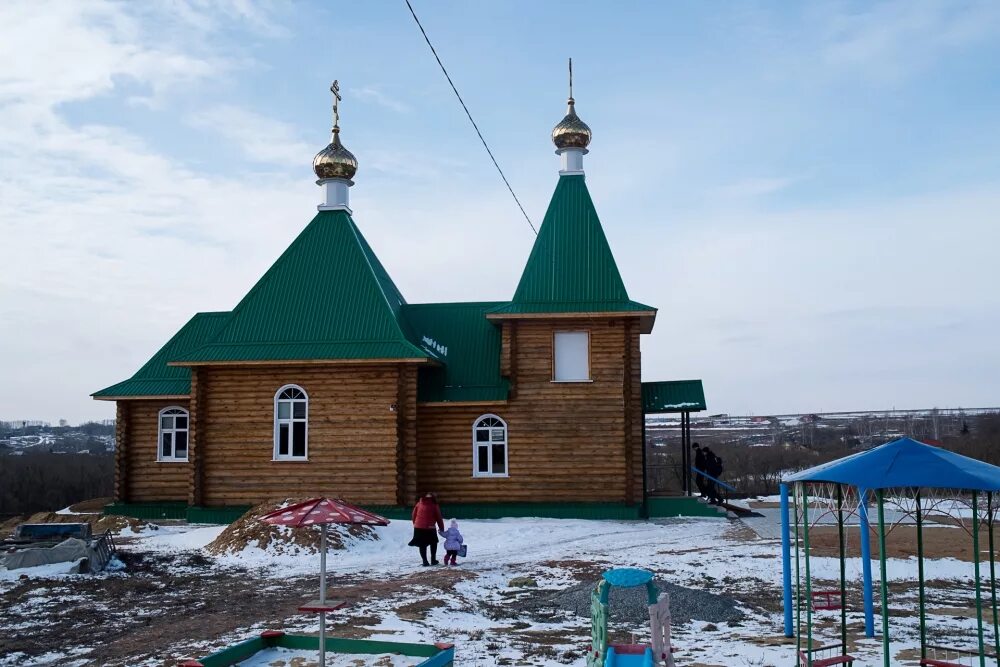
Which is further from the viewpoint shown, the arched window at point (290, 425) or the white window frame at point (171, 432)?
the white window frame at point (171, 432)

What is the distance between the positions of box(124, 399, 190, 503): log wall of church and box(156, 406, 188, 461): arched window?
0.10 metres

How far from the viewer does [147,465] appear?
19.3m

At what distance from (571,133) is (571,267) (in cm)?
336

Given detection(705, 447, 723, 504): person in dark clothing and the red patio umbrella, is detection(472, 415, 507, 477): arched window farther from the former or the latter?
the red patio umbrella

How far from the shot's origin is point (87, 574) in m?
11.3

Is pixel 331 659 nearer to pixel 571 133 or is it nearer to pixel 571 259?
pixel 571 259

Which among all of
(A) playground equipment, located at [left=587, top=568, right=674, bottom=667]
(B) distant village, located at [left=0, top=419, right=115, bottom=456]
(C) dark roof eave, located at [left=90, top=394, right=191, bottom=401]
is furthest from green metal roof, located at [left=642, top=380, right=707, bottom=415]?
(B) distant village, located at [left=0, top=419, right=115, bottom=456]

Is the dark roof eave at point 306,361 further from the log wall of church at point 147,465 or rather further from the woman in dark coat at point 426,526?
the woman in dark coat at point 426,526

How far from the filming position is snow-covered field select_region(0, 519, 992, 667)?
7379mm

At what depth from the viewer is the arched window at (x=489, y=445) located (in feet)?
58.8

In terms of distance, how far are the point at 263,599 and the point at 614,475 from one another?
9.11 metres

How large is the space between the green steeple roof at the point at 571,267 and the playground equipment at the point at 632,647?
11.8 metres

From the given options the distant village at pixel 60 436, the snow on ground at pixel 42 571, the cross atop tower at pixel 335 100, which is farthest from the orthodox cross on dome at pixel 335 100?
the distant village at pixel 60 436

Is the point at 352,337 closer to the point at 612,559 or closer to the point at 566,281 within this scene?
the point at 566,281
